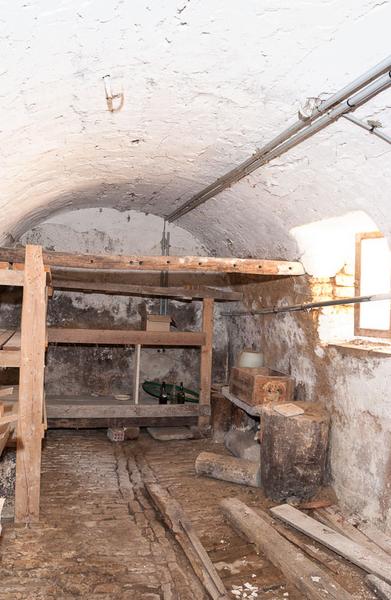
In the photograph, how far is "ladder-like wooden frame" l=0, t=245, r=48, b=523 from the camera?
4344mm

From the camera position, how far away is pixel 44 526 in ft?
14.3

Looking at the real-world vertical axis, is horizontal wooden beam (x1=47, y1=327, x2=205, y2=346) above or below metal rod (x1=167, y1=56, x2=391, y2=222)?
below

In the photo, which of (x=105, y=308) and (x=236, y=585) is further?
(x=105, y=308)

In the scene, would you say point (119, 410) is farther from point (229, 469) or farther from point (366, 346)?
point (366, 346)

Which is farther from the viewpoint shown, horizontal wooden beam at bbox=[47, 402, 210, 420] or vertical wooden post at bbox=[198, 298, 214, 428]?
vertical wooden post at bbox=[198, 298, 214, 428]

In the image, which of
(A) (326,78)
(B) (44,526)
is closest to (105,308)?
(B) (44,526)

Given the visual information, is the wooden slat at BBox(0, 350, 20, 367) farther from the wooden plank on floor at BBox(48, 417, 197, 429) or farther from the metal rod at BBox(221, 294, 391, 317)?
the metal rod at BBox(221, 294, 391, 317)

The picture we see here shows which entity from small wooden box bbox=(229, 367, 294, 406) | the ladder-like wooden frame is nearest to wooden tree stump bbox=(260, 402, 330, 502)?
small wooden box bbox=(229, 367, 294, 406)

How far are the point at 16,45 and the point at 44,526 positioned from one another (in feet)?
12.5

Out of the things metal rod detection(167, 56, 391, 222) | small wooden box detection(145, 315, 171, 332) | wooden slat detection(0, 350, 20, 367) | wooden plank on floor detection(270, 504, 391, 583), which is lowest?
wooden plank on floor detection(270, 504, 391, 583)

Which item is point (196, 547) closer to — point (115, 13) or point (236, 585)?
point (236, 585)

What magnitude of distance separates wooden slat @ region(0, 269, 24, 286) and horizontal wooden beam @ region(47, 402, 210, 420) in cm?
294

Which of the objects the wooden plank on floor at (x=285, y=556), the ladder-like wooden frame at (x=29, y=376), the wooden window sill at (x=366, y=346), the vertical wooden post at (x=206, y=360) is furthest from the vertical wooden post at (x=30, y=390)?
the vertical wooden post at (x=206, y=360)

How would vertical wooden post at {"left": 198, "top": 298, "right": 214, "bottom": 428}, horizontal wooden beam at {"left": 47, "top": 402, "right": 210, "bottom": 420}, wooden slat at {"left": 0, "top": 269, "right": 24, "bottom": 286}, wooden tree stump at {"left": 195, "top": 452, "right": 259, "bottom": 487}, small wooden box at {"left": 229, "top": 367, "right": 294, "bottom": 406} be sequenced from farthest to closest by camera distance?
vertical wooden post at {"left": 198, "top": 298, "right": 214, "bottom": 428} < horizontal wooden beam at {"left": 47, "top": 402, "right": 210, "bottom": 420} < small wooden box at {"left": 229, "top": 367, "right": 294, "bottom": 406} < wooden tree stump at {"left": 195, "top": 452, "right": 259, "bottom": 487} < wooden slat at {"left": 0, "top": 269, "right": 24, "bottom": 286}
